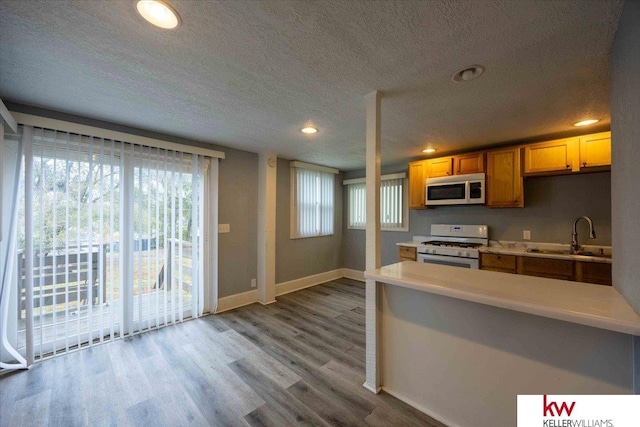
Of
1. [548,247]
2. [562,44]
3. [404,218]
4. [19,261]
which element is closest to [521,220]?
[548,247]

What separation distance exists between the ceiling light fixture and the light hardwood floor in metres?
2.33

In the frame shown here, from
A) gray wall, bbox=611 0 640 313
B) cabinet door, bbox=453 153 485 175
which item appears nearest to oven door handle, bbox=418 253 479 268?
cabinet door, bbox=453 153 485 175

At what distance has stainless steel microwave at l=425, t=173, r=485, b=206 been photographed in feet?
10.9

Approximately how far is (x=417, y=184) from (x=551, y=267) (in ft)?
6.37

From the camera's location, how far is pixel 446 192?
3609mm

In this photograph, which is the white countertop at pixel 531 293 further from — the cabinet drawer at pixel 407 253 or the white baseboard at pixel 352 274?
the white baseboard at pixel 352 274

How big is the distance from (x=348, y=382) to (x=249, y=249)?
2.41 m

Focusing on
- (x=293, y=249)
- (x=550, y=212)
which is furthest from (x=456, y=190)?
(x=293, y=249)

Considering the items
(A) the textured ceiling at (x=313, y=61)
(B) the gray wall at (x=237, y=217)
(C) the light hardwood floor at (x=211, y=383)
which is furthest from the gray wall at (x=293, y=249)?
(A) the textured ceiling at (x=313, y=61)

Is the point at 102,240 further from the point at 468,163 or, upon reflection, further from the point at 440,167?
the point at 468,163

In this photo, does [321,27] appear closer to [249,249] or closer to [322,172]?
[249,249]

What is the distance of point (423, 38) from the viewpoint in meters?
1.32

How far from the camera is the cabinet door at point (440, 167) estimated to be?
12.0 feet

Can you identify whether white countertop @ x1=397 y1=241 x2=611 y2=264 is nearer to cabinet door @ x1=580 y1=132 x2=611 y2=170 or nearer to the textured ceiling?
cabinet door @ x1=580 y1=132 x2=611 y2=170
